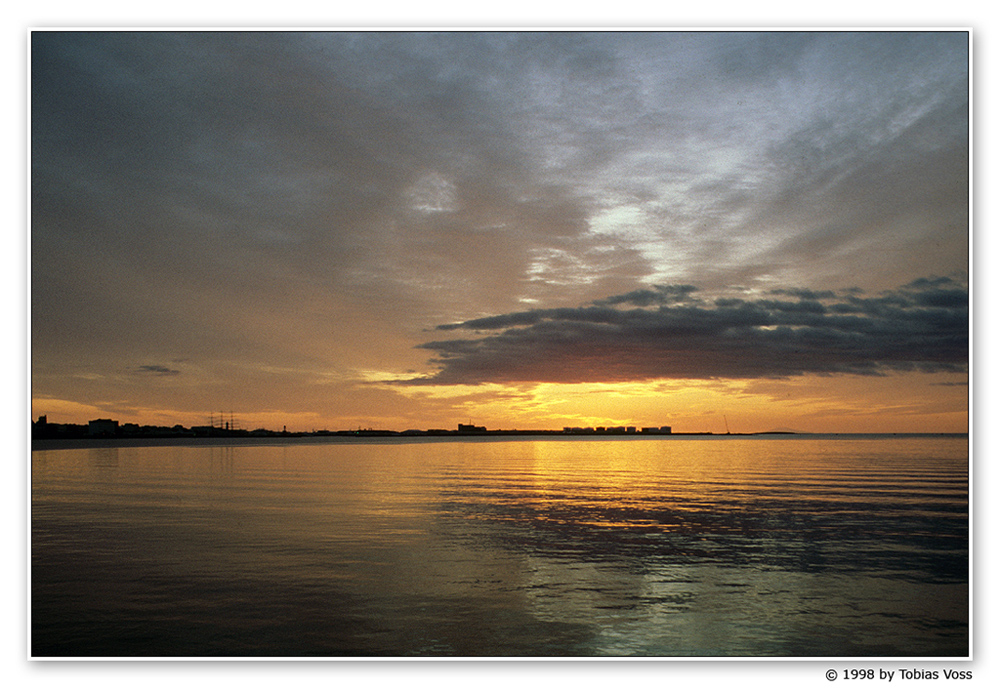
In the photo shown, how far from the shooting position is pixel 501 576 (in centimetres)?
953

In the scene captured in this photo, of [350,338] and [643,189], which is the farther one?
[350,338]

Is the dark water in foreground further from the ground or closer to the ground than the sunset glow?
closer to the ground

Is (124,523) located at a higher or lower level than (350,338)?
lower

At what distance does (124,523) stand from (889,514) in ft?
60.9

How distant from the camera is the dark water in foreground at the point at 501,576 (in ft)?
23.2

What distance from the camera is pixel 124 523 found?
47.2 ft

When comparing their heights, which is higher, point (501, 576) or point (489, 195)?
point (489, 195)

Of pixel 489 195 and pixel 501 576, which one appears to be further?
pixel 489 195

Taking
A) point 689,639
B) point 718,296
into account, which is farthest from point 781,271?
point 689,639

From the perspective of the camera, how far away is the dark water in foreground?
7078 millimetres

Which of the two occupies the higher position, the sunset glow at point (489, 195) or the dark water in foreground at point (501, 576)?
the sunset glow at point (489, 195)
